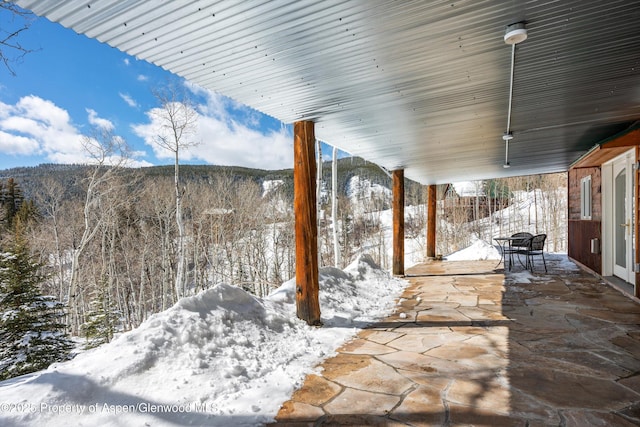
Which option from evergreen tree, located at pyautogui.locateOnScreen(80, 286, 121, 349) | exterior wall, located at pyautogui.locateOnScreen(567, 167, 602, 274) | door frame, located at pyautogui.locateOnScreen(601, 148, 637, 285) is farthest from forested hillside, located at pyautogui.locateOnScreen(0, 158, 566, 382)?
door frame, located at pyautogui.locateOnScreen(601, 148, 637, 285)

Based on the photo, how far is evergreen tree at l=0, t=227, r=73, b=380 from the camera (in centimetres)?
830

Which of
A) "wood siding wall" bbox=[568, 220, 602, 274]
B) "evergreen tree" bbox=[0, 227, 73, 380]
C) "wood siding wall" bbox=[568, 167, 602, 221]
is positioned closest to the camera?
"wood siding wall" bbox=[568, 167, 602, 221]

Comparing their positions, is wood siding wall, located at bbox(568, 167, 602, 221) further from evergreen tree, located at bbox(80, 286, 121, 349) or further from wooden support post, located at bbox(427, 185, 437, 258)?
evergreen tree, located at bbox(80, 286, 121, 349)

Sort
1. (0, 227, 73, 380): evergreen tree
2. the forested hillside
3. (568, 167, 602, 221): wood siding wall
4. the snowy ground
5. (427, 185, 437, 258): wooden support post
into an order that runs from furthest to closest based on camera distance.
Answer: the forested hillside, (427, 185, 437, 258): wooden support post, (0, 227, 73, 380): evergreen tree, (568, 167, 602, 221): wood siding wall, the snowy ground

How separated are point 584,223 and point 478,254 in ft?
10.8

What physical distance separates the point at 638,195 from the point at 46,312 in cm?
1323

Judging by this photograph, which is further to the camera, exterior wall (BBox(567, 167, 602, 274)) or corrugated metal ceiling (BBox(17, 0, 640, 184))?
exterior wall (BBox(567, 167, 602, 274))

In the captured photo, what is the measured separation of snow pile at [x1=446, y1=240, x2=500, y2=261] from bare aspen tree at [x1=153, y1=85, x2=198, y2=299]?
10.1m

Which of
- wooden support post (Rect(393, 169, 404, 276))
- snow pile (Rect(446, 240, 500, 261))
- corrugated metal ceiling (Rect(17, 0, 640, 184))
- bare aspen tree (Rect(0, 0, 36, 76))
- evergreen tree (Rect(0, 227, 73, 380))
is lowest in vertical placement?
evergreen tree (Rect(0, 227, 73, 380))

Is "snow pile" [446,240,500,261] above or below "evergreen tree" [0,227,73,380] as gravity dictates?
above

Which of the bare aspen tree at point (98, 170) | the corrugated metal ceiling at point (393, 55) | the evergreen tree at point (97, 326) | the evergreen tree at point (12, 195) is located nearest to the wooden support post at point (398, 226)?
the corrugated metal ceiling at point (393, 55)

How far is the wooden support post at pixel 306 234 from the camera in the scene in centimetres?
383

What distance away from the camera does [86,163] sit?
1367 cm

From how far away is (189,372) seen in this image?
236cm
